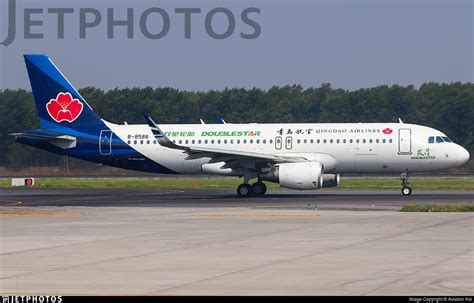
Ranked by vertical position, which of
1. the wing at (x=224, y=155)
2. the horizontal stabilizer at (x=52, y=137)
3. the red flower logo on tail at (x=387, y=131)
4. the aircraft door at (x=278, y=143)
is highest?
the red flower logo on tail at (x=387, y=131)

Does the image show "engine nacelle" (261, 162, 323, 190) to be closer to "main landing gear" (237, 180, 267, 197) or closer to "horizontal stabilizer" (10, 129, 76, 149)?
"main landing gear" (237, 180, 267, 197)

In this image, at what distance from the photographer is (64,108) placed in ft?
173

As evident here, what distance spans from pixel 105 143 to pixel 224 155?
298 inches

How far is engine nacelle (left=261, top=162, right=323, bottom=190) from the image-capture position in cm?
4578

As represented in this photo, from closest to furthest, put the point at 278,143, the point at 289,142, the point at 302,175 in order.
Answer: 1. the point at 302,175
2. the point at 289,142
3. the point at 278,143

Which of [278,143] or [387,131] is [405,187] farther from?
[278,143]

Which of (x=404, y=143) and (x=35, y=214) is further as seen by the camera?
(x=404, y=143)

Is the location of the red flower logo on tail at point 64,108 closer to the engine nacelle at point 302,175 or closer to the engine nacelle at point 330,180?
the engine nacelle at point 302,175

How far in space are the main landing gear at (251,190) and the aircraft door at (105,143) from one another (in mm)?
7621

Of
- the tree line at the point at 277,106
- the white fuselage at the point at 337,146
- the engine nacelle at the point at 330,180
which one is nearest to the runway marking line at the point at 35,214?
the white fuselage at the point at 337,146

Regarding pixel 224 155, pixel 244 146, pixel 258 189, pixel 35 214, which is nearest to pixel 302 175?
pixel 258 189

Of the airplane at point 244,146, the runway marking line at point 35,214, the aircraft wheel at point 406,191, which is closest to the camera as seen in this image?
the runway marking line at point 35,214

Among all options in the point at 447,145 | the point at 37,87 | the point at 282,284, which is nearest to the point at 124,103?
the point at 37,87

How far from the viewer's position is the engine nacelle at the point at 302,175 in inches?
1802
